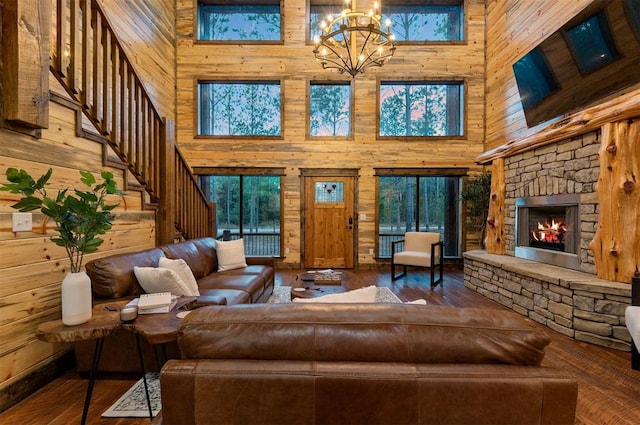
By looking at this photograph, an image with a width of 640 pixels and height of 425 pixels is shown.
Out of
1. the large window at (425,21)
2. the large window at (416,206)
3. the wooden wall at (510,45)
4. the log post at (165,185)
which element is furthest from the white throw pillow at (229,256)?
the large window at (425,21)

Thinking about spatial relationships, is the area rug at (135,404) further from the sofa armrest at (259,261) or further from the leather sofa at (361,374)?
the sofa armrest at (259,261)

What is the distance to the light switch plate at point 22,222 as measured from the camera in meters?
1.95

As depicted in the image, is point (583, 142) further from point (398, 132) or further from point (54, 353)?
point (54, 353)

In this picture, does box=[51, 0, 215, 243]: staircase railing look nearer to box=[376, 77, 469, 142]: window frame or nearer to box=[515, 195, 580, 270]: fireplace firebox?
box=[376, 77, 469, 142]: window frame

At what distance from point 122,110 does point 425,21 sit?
244 inches

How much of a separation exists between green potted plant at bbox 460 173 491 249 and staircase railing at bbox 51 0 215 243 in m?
5.04

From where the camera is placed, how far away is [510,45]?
17.8 feet

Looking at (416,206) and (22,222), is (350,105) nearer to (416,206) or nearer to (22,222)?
(416,206)

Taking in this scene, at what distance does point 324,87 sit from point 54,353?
5.93m

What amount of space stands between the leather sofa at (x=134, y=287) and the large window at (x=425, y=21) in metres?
5.87

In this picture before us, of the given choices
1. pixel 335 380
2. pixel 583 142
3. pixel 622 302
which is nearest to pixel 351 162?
pixel 583 142

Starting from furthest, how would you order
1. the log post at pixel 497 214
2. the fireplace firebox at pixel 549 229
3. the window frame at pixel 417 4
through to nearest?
the window frame at pixel 417 4, the log post at pixel 497 214, the fireplace firebox at pixel 549 229

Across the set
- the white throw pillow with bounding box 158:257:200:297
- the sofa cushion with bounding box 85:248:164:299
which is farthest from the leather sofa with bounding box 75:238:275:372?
the white throw pillow with bounding box 158:257:200:297

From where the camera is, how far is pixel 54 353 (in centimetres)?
225
